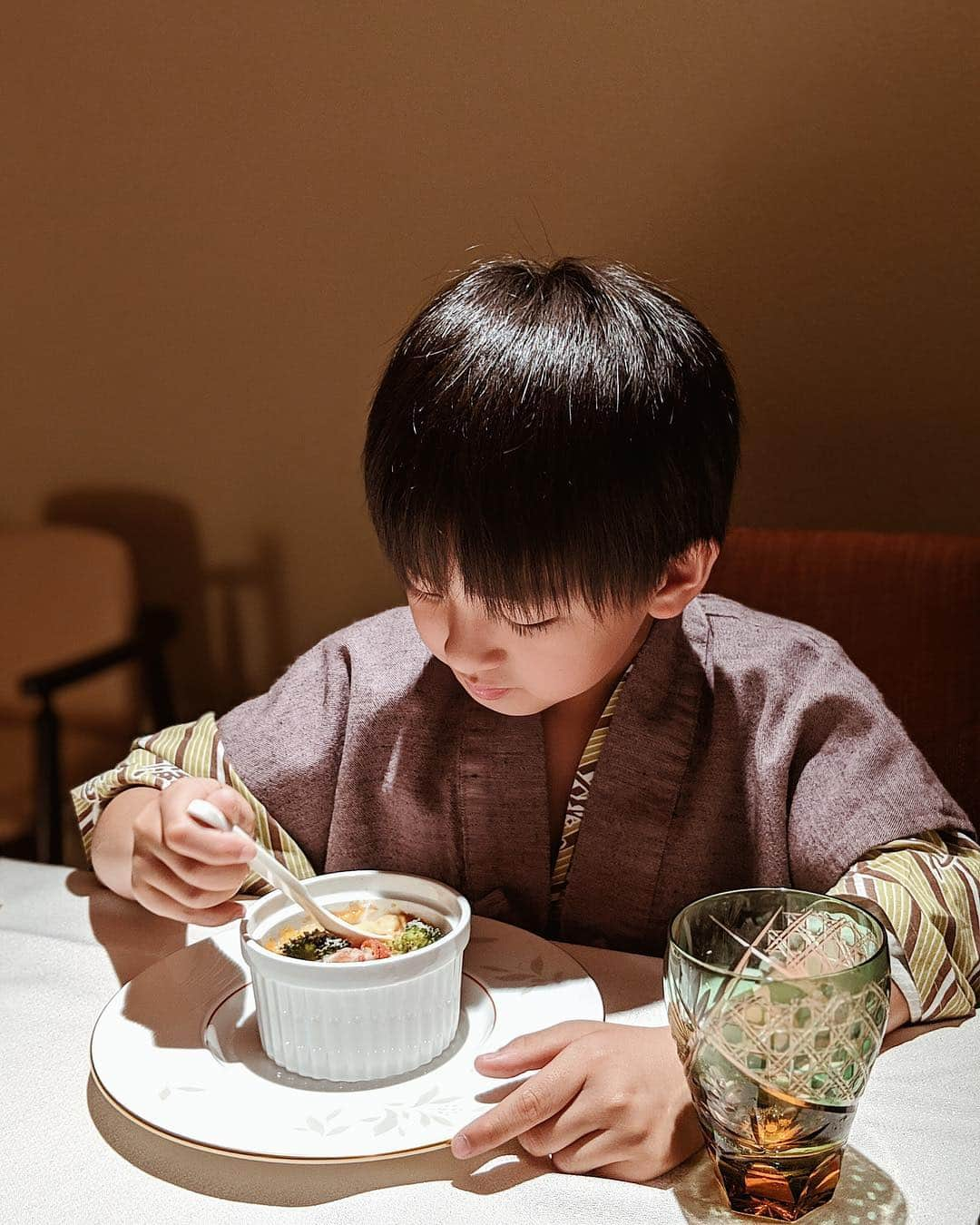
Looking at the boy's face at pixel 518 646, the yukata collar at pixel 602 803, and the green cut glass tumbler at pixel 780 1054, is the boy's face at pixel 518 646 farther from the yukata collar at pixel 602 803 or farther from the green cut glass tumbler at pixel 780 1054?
the green cut glass tumbler at pixel 780 1054

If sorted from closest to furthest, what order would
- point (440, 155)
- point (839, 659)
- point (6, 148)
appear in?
point (839, 659) < point (440, 155) < point (6, 148)

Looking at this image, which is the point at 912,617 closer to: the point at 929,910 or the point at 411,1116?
the point at 929,910

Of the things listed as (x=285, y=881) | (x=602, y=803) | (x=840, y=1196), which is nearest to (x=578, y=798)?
(x=602, y=803)

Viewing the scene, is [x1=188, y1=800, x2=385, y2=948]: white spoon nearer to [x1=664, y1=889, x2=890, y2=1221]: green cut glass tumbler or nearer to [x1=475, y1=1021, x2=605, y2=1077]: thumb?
[x1=475, y1=1021, x2=605, y2=1077]: thumb

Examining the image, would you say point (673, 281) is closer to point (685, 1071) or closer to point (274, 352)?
point (274, 352)

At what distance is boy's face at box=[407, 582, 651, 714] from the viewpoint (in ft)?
2.56

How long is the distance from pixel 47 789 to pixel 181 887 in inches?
46.8

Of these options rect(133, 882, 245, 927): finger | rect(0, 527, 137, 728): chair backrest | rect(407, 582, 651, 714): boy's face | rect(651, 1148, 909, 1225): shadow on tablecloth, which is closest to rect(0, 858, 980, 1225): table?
rect(651, 1148, 909, 1225): shadow on tablecloth

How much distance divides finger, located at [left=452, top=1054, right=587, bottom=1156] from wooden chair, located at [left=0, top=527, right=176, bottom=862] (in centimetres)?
141

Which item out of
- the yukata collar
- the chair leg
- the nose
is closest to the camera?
the nose

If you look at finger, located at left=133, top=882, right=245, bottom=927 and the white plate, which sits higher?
finger, located at left=133, top=882, right=245, bottom=927

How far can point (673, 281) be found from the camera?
58.2 inches

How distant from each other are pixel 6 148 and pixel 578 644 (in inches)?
63.6

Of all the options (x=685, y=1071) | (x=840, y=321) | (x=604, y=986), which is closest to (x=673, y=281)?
(x=840, y=321)
